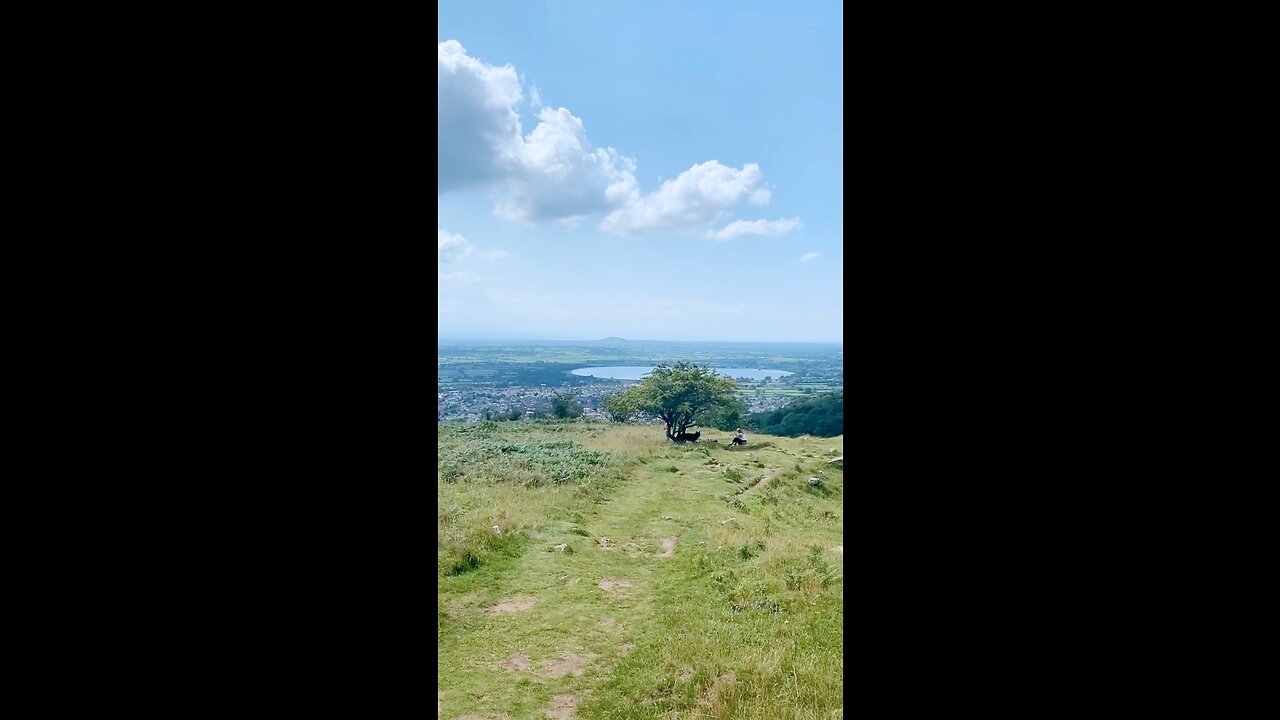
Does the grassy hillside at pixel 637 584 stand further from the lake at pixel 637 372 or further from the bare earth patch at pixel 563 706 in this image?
the lake at pixel 637 372

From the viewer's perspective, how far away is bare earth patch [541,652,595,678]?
4906 millimetres

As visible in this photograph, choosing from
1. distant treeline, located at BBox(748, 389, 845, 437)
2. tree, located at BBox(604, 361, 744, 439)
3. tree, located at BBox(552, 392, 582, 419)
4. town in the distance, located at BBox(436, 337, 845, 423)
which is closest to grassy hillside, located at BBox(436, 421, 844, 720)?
distant treeline, located at BBox(748, 389, 845, 437)

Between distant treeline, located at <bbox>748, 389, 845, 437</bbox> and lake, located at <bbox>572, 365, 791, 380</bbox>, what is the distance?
1322mm

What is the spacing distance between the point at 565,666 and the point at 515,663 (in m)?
0.50

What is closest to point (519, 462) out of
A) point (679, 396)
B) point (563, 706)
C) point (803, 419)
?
point (679, 396)

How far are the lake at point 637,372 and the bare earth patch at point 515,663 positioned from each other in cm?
1162

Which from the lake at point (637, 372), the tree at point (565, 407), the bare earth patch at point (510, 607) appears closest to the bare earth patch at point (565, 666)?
the bare earth patch at point (510, 607)

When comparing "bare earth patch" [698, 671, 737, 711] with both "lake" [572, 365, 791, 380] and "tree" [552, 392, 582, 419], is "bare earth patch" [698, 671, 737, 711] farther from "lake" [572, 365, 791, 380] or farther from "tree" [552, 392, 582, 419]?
"lake" [572, 365, 791, 380]

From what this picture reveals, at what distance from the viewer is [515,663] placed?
5.25 metres

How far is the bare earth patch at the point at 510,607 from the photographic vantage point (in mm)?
6098

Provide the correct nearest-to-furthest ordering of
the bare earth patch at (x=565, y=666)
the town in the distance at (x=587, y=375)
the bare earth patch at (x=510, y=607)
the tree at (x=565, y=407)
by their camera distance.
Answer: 1. the bare earth patch at (x=565, y=666)
2. the bare earth patch at (x=510, y=607)
3. the town in the distance at (x=587, y=375)
4. the tree at (x=565, y=407)
